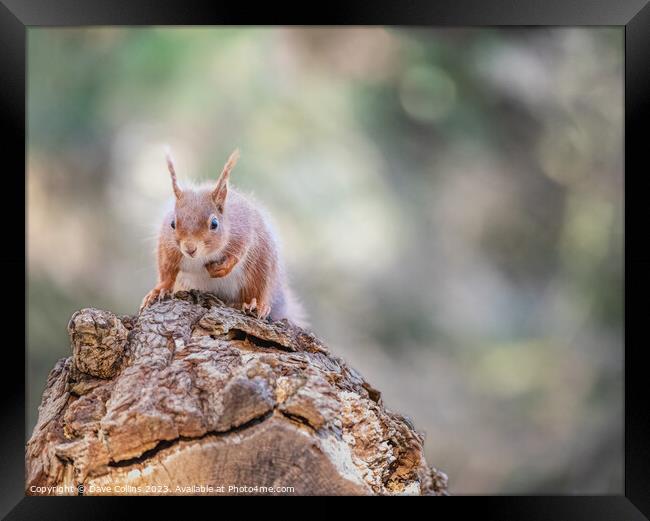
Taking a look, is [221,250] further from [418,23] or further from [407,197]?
[418,23]

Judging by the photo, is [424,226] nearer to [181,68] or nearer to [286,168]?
[286,168]

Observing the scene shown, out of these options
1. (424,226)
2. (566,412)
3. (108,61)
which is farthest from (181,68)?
(566,412)

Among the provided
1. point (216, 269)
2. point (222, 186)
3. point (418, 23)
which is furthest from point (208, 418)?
point (418, 23)

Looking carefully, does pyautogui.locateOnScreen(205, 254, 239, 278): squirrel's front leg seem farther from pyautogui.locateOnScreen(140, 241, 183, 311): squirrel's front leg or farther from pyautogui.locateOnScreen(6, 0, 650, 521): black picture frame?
pyautogui.locateOnScreen(6, 0, 650, 521): black picture frame

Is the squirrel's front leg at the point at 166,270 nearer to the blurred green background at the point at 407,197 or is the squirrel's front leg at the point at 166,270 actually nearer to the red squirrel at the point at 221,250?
the red squirrel at the point at 221,250

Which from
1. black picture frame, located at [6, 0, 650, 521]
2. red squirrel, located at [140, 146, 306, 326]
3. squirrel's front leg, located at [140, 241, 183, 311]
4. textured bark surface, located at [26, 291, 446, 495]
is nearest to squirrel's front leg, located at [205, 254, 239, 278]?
red squirrel, located at [140, 146, 306, 326]

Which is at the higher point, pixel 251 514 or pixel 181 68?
pixel 181 68
